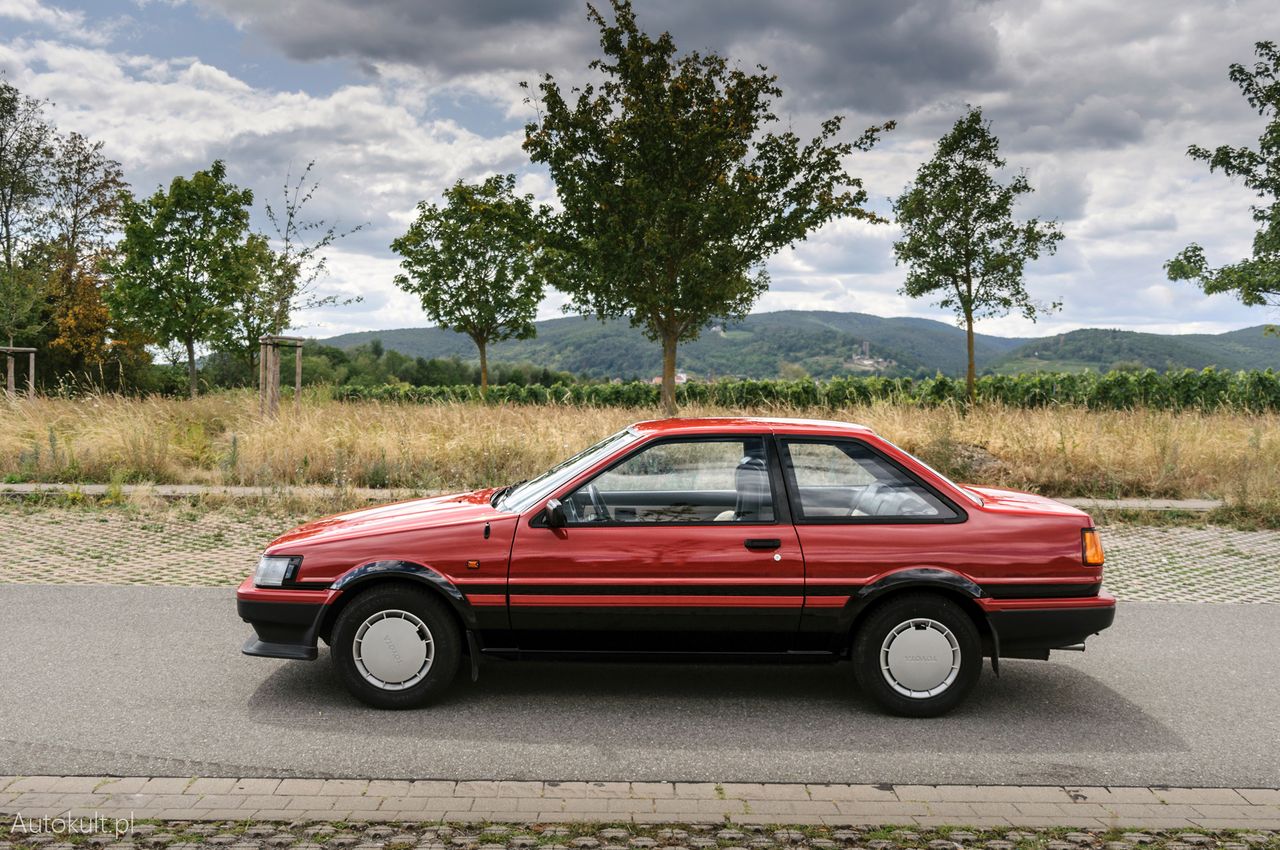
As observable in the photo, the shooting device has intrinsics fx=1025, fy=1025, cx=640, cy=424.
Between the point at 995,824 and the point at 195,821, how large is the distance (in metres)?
3.01

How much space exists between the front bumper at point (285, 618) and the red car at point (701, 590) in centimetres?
1

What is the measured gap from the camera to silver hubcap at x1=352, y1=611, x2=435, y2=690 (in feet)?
17.1

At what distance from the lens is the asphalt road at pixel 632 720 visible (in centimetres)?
449

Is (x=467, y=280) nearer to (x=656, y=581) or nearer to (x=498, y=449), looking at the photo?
(x=498, y=449)

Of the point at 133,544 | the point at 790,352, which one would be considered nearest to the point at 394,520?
the point at 133,544

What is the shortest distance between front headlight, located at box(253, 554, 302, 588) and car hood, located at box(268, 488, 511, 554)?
0.17 feet

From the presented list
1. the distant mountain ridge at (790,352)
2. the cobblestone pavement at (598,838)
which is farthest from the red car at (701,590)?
the distant mountain ridge at (790,352)

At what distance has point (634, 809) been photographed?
3.99 m

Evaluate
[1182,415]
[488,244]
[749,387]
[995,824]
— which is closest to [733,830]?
[995,824]

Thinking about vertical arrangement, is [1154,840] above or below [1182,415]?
below

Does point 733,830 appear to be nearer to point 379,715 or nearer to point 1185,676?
point 379,715

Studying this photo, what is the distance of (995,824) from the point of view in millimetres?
3906

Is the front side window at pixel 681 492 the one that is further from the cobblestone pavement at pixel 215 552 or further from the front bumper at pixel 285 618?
the cobblestone pavement at pixel 215 552

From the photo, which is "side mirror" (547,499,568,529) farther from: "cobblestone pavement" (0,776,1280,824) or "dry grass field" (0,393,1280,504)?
"dry grass field" (0,393,1280,504)
